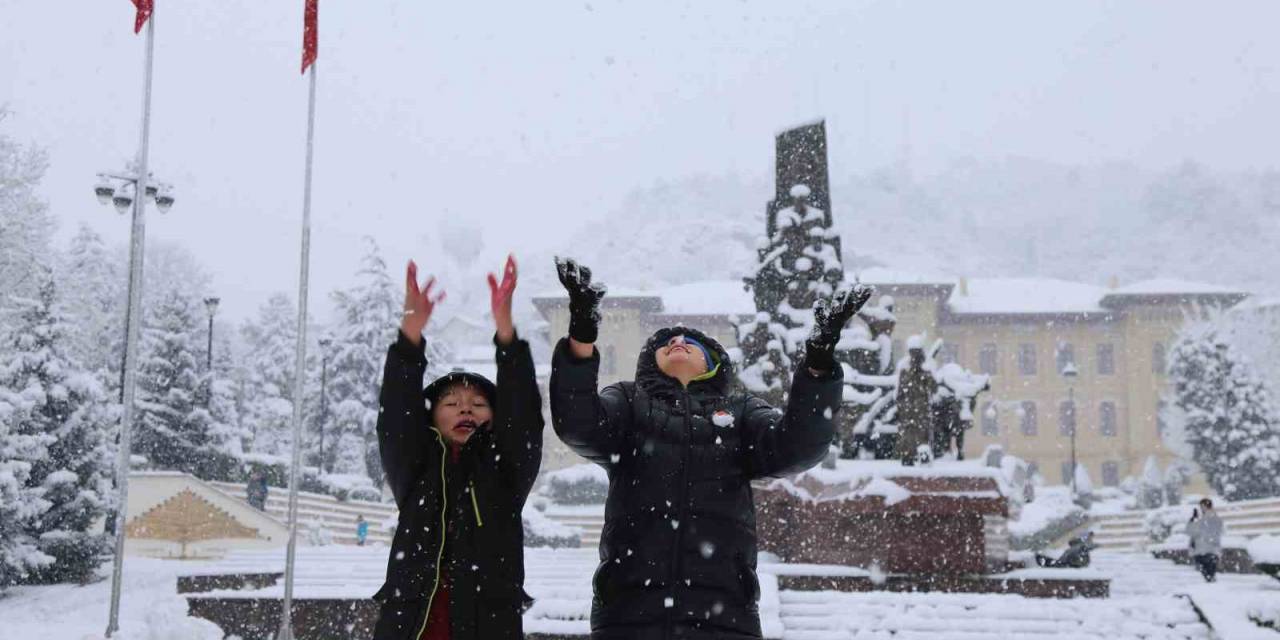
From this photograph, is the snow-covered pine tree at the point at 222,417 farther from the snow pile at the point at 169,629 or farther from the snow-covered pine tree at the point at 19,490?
the snow pile at the point at 169,629

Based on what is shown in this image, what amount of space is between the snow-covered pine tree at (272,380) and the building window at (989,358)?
132 ft

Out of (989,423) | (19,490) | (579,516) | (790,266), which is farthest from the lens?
(989,423)

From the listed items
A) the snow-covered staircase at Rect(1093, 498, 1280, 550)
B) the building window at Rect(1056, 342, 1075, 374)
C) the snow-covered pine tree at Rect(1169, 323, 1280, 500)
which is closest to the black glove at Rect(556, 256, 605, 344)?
the snow-covered staircase at Rect(1093, 498, 1280, 550)

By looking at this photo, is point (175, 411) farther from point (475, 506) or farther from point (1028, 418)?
point (1028, 418)

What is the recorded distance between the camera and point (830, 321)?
10.9 ft

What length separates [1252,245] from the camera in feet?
488

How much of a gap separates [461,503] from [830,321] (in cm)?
130

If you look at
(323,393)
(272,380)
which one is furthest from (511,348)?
(272,380)

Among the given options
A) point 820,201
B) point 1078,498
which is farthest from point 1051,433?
point 820,201

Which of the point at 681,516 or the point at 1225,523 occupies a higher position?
the point at 681,516

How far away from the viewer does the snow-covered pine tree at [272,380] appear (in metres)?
51.5

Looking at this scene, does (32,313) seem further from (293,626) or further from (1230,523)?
(1230,523)

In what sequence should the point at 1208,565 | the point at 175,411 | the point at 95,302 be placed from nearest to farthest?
the point at 1208,565 → the point at 175,411 → the point at 95,302

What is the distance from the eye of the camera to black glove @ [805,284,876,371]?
325cm
